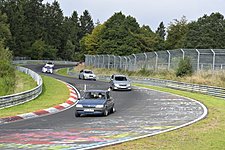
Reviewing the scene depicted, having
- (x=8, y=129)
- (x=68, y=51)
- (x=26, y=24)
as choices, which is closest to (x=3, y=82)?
(x=8, y=129)

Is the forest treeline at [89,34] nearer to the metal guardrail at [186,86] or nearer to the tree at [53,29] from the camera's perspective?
the tree at [53,29]

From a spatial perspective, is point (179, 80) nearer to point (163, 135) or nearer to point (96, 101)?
point (96, 101)

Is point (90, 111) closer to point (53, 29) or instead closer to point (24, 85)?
point (24, 85)

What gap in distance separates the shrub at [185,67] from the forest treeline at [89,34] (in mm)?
25338

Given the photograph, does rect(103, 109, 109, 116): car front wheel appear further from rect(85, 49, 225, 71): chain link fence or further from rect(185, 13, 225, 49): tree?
rect(185, 13, 225, 49): tree

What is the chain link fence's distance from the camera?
140 feet

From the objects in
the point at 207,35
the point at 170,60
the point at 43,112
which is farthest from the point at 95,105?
the point at 207,35

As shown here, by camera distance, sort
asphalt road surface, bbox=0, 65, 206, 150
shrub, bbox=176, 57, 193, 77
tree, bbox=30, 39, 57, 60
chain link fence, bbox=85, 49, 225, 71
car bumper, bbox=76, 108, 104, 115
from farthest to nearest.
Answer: tree, bbox=30, 39, 57, 60
shrub, bbox=176, 57, 193, 77
chain link fence, bbox=85, 49, 225, 71
car bumper, bbox=76, 108, 104, 115
asphalt road surface, bbox=0, 65, 206, 150

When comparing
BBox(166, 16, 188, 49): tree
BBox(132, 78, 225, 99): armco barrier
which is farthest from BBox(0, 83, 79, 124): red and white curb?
BBox(166, 16, 188, 49): tree

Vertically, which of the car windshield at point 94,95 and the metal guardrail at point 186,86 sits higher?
the car windshield at point 94,95

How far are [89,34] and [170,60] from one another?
71887 millimetres

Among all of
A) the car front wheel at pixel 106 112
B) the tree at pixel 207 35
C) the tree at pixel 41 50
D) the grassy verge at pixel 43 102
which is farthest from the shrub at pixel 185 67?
the tree at pixel 41 50

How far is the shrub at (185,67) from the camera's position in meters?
46.5

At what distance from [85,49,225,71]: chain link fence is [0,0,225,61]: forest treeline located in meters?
18.7
